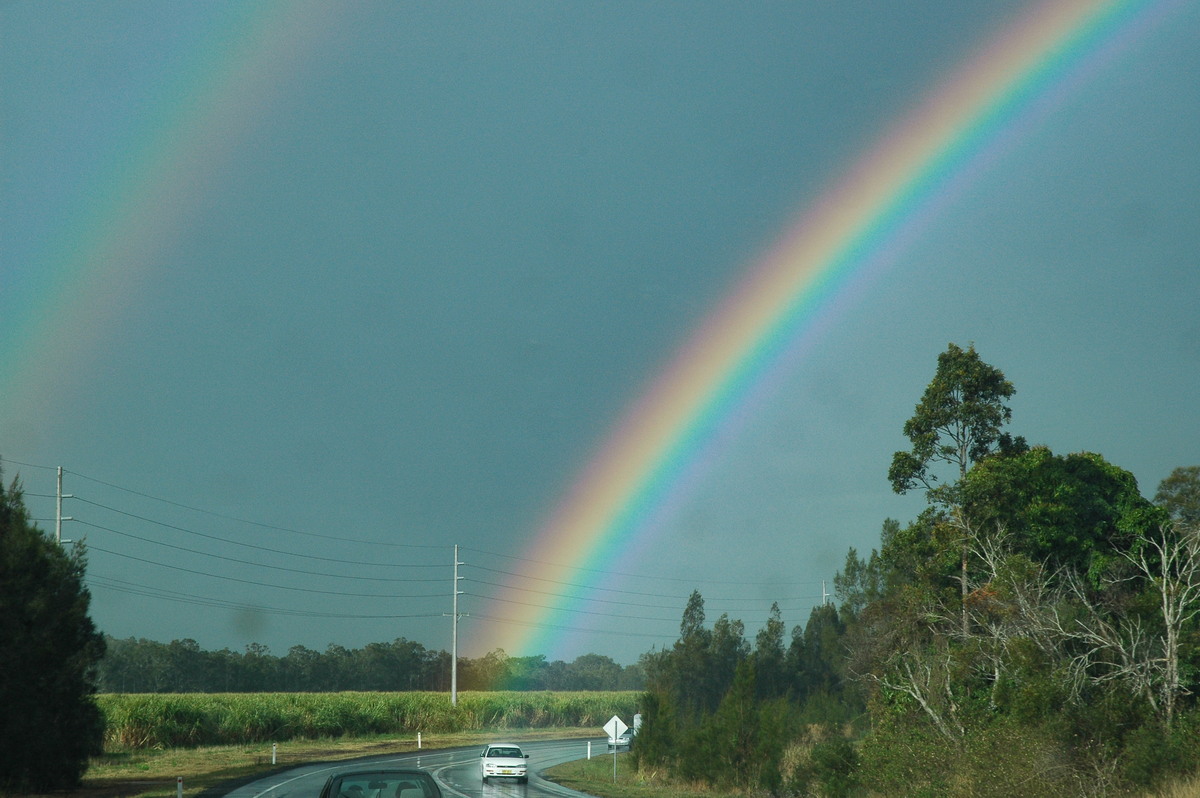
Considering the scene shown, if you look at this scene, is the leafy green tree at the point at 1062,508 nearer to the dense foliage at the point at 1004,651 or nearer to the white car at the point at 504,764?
the dense foliage at the point at 1004,651

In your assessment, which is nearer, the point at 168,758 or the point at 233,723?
the point at 168,758

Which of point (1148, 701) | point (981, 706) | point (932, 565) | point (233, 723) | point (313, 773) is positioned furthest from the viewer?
point (233, 723)

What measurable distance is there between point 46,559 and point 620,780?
85.6 feet

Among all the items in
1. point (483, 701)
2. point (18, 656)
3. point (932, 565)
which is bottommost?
point (483, 701)

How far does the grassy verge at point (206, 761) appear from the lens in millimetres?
37594

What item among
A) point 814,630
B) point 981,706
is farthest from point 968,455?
point 814,630

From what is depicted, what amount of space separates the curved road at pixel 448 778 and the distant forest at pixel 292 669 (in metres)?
69.8

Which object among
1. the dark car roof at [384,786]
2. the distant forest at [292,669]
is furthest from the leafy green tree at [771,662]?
the dark car roof at [384,786]

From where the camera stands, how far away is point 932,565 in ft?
125

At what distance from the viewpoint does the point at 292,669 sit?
505ft

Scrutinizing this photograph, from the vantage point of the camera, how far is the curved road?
Answer: 117 feet

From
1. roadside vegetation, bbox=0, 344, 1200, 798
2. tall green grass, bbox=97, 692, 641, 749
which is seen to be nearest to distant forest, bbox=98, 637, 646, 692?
tall green grass, bbox=97, 692, 641, 749

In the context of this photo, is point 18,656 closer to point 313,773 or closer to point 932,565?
point 313,773

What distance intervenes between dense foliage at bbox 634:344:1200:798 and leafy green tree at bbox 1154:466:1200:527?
27789mm
